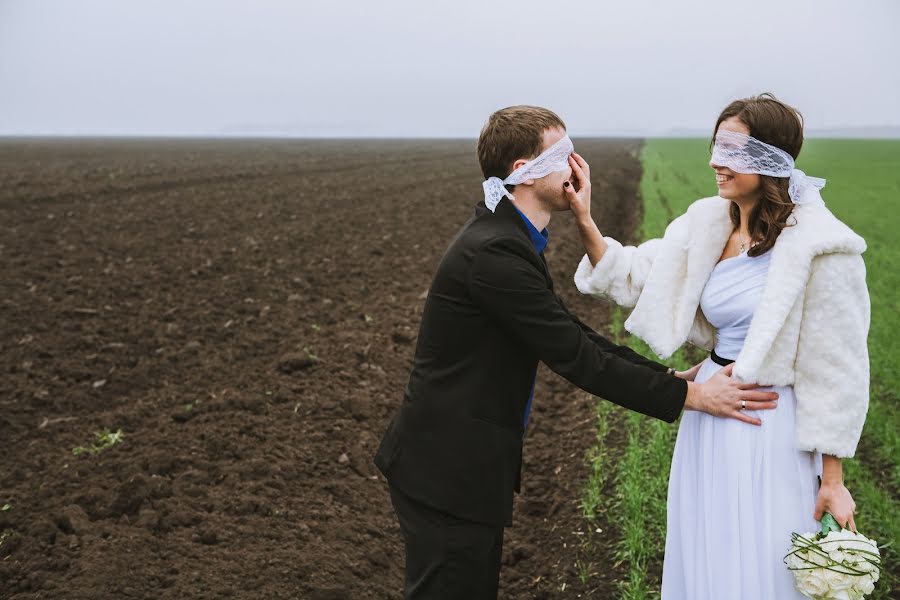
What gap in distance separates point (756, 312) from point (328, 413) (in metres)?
4.41

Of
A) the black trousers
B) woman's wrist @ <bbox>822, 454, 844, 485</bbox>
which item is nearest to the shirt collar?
the black trousers

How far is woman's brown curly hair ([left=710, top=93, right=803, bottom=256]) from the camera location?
2461 mm

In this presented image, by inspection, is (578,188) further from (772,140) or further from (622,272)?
(772,140)

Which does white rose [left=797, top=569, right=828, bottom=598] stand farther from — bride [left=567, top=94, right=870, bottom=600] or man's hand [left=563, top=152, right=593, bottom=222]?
man's hand [left=563, top=152, right=593, bottom=222]

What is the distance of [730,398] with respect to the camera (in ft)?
8.05

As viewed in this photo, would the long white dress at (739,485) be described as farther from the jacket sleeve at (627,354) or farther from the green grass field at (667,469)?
the green grass field at (667,469)

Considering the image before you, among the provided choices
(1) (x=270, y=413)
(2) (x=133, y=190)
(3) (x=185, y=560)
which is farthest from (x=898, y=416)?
(2) (x=133, y=190)

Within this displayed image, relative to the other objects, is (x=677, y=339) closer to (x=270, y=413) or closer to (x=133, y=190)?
(x=270, y=413)

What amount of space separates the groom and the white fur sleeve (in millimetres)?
390

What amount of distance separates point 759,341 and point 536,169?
2.80ft

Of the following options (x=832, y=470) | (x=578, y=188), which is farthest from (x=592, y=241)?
(x=832, y=470)

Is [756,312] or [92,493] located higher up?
[756,312]

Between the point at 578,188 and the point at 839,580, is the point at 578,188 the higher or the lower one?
the higher one

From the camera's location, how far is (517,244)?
248 cm
